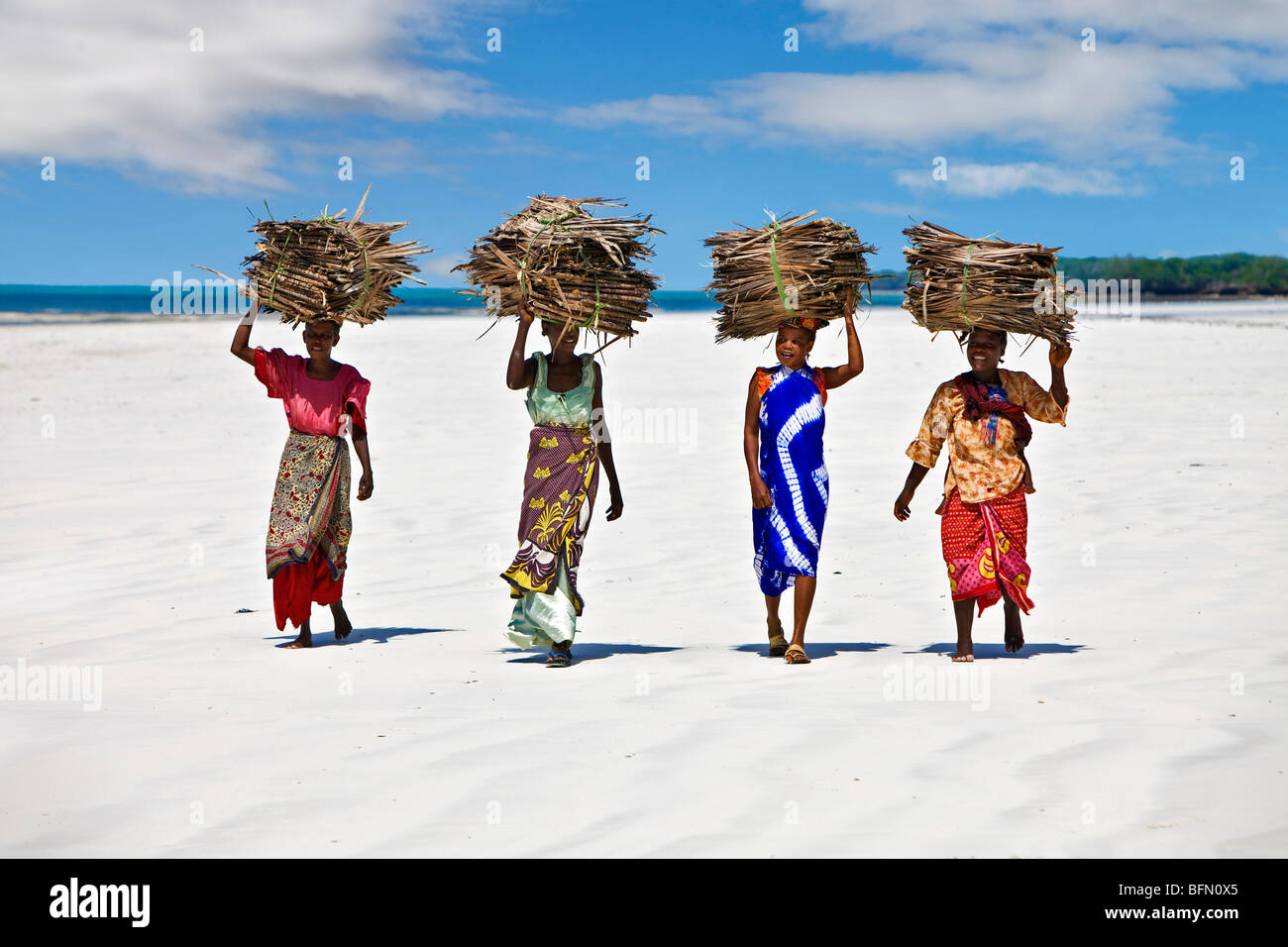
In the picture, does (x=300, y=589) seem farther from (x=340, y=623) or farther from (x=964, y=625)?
(x=964, y=625)

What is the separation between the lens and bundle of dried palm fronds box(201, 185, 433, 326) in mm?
6848

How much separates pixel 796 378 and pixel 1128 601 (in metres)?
2.68

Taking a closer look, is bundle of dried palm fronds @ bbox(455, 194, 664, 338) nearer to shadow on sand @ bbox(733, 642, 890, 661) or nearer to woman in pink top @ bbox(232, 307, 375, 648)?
woman in pink top @ bbox(232, 307, 375, 648)

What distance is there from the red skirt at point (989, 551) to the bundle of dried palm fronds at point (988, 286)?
33.7 inches

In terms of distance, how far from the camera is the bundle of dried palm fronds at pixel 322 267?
6848mm

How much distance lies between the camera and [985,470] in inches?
250

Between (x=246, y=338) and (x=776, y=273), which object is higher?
(x=776, y=273)

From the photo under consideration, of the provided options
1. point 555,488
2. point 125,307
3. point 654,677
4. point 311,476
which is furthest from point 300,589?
point 125,307

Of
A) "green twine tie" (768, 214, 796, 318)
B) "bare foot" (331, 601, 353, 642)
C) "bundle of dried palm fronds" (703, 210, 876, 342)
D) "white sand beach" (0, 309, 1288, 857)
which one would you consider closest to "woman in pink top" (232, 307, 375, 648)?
"bare foot" (331, 601, 353, 642)

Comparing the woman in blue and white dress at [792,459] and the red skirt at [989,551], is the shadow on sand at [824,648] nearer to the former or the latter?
the woman in blue and white dress at [792,459]

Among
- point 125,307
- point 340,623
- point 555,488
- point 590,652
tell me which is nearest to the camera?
point 555,488

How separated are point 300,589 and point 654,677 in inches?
84.8

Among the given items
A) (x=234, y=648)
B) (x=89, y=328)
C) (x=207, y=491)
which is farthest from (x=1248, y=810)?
(x=89, y=328)


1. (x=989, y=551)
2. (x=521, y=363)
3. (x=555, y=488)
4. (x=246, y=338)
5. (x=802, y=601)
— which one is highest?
(x=246, y=338)
